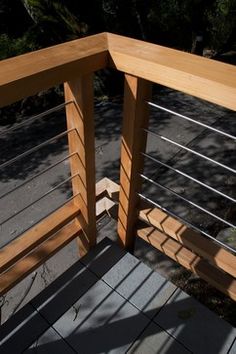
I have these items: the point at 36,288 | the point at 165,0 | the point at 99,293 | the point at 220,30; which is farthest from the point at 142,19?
the point at 99,293

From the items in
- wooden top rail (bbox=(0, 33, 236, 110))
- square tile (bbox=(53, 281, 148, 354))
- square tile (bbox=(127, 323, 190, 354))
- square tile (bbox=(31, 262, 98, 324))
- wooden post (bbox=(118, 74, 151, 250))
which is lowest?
square tile (bbox=(127, 323, 190, 354))

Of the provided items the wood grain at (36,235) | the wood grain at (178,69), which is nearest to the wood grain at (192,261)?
the wood grain at (36,235)

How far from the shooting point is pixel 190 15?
8492mm

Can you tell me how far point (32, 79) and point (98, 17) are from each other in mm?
6669

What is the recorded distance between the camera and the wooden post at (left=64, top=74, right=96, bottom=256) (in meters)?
1.57

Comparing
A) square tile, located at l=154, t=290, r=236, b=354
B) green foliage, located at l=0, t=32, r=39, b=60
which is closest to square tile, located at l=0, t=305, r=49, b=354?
square tile, located at l=154, t=290, r=236, b=354

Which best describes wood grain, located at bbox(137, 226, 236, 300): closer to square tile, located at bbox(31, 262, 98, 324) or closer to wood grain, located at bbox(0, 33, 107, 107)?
square tile, located at bbox(31, 262, 98, 324)

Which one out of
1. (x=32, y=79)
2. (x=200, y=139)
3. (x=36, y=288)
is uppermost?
(x=32, y=79)

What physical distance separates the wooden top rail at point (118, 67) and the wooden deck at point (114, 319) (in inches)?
52.7

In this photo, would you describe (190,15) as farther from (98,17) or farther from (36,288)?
(36,288)

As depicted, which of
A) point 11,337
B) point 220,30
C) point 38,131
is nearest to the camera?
point 11,337

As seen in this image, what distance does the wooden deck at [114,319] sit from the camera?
195 centimetres

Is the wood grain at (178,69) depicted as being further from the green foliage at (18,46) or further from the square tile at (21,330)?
the green foliage at (18,46)

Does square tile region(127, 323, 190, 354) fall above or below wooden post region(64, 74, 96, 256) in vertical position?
below
